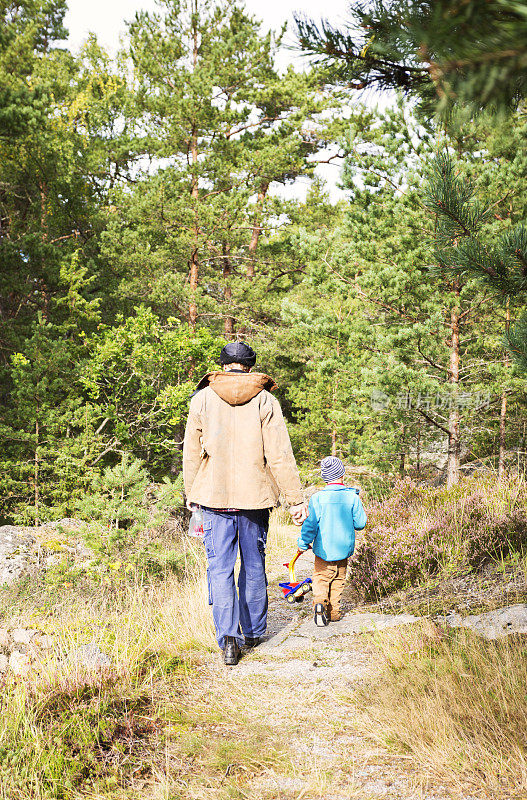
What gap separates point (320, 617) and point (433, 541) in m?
1.44

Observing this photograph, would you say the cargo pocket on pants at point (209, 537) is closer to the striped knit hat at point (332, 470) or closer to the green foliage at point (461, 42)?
the striped knit hat at point (332, 470)

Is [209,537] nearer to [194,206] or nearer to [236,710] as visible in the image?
[236,710]

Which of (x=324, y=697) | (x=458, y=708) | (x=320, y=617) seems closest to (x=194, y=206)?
(x=320, y=617)

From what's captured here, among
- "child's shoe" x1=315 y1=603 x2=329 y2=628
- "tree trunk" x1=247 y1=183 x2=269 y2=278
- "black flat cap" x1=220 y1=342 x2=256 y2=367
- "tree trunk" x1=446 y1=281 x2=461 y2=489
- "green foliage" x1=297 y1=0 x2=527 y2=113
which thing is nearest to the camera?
"green foliage" x1=297 y1=0 x2=527 y2=113

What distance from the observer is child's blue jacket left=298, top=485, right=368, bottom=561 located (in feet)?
14.8

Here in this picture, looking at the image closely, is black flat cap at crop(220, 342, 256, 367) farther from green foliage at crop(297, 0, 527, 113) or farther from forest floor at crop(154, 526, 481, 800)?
green foliage at crop(297, 0, 527, 113)

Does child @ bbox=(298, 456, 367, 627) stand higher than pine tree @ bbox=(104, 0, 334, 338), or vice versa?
pine tree @ bbox=(104, 0, 334, 338)

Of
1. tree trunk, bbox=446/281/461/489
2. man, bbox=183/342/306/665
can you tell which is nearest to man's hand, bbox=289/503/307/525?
man, bbox=183/342/306/665

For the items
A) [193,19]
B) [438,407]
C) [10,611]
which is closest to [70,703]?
[10,611]

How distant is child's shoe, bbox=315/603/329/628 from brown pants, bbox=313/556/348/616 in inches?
3.2

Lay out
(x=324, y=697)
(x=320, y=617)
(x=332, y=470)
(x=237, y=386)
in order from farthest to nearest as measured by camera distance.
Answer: (x=332, y=470), (x=320, y=617), (x=237, y=386), (x=324, y=697)

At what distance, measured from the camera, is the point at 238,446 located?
160 inches

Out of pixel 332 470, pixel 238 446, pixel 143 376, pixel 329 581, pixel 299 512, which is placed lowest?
pixel 329 581

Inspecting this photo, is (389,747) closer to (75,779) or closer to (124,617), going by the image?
(75,779)
